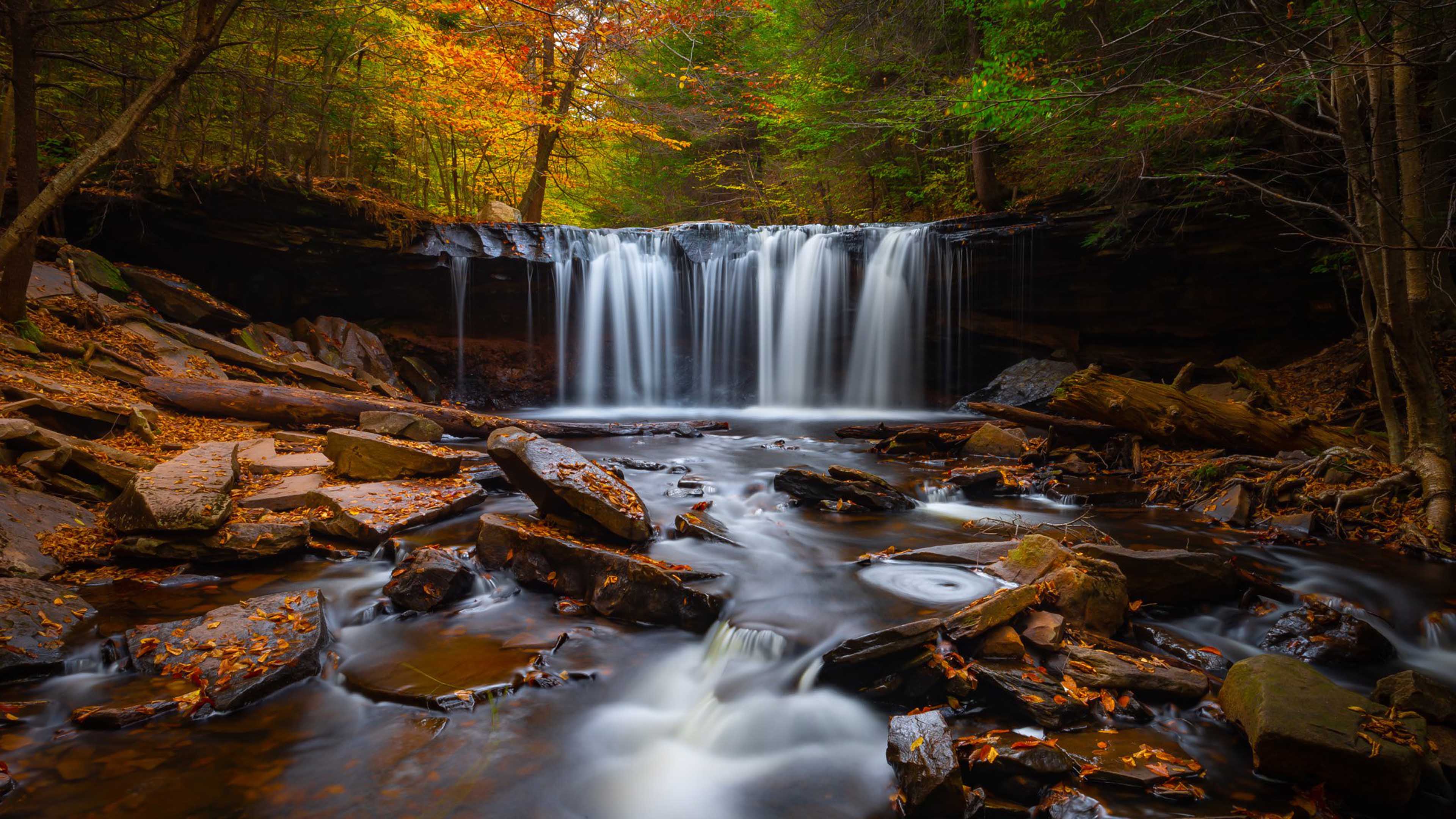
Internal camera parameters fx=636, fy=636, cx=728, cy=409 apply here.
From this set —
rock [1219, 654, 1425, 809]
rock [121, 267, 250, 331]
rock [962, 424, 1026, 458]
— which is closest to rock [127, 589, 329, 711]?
rock [1219, 654, 1425, 809]

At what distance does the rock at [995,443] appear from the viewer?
9203mm

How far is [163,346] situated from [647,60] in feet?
26.8

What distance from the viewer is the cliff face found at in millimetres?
11875

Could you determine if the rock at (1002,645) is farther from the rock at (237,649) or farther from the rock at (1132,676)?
the rock at (237,649)

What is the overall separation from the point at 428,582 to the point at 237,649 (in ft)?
3.70

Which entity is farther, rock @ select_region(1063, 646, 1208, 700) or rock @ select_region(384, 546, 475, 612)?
rock @ select_region(384, 546, 475, 612)

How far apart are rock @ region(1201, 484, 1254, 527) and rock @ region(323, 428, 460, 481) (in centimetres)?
799

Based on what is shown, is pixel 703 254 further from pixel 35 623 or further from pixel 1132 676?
pixel 1132 676

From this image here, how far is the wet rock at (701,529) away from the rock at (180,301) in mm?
10266

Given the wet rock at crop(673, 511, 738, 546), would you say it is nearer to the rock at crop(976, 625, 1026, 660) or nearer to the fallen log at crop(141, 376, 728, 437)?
the rock at crop(976, 625, 1026, 660)

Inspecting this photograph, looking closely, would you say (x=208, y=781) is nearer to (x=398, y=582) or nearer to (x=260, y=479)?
(x=398, y=582)

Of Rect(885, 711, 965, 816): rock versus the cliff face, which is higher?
the cliff face

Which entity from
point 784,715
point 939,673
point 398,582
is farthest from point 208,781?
point 939,673

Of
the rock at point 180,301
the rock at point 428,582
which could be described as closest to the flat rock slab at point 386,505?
the rock at point 428,582
